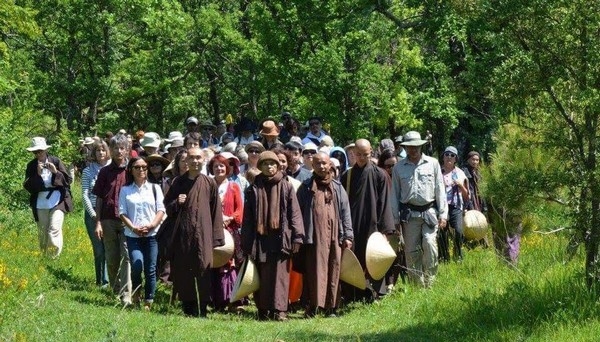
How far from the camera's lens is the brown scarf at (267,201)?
12305mm

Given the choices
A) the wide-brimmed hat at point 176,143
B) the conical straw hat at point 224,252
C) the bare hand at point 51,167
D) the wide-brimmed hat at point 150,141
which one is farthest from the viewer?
the wide-brimmed hat at point 176,143

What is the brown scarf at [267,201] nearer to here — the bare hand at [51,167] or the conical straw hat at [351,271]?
the conical straw hat at [351,271]

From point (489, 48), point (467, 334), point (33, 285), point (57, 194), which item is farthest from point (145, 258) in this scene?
point (489, 48)

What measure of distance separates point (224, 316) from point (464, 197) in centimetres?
443

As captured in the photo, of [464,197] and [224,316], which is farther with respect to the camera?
[464,197]

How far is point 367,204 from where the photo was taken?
1335 cm

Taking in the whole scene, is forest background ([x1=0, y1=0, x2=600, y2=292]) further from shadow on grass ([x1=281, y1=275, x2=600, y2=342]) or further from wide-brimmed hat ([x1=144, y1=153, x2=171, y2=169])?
wide-brimmed hat ([x1=144, y1=153, x2=171, y2=169])

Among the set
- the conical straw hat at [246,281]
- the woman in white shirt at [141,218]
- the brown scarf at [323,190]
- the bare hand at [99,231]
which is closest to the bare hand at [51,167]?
the bare hand at [99,231]

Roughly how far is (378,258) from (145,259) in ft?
9.22

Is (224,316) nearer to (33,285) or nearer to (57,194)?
(33,285)

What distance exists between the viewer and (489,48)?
23.5 meters

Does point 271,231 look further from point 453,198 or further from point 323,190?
point 453,198

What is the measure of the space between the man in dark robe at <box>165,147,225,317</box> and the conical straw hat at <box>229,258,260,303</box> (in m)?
0.35

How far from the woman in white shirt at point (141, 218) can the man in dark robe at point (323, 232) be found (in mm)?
1752
